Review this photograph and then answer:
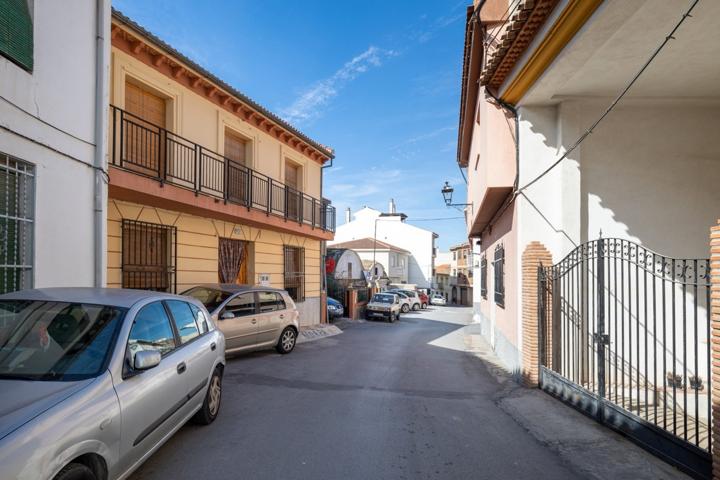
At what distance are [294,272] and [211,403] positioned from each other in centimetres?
1046

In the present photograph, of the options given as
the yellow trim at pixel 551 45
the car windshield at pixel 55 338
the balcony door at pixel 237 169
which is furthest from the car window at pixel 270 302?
the yellow trim at pixel 551 45

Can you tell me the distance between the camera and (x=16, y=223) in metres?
5.02

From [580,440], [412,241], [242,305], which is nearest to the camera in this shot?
[580,440]

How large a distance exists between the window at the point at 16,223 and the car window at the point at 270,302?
15.1 feet

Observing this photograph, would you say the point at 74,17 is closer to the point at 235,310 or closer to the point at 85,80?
the point at 85,80

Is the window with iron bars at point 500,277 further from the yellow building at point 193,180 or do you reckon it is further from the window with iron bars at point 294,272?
the window with iron bars at point 294,272

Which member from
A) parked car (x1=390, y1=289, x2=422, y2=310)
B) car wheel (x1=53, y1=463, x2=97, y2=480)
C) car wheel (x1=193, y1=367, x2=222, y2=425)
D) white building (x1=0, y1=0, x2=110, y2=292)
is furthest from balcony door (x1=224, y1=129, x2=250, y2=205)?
parked car (x1=390, y1=289, x2=422, y2=310)

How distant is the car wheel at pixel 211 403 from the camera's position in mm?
4652

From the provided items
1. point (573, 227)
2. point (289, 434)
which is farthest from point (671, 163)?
point (289, 434)

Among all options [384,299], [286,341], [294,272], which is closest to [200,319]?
[286,341]

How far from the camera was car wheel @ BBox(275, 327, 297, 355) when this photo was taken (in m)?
9.77

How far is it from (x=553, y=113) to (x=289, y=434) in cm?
639

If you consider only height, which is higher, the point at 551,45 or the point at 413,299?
the point at 551,45

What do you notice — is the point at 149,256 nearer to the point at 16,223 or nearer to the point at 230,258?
the point at 230,258
